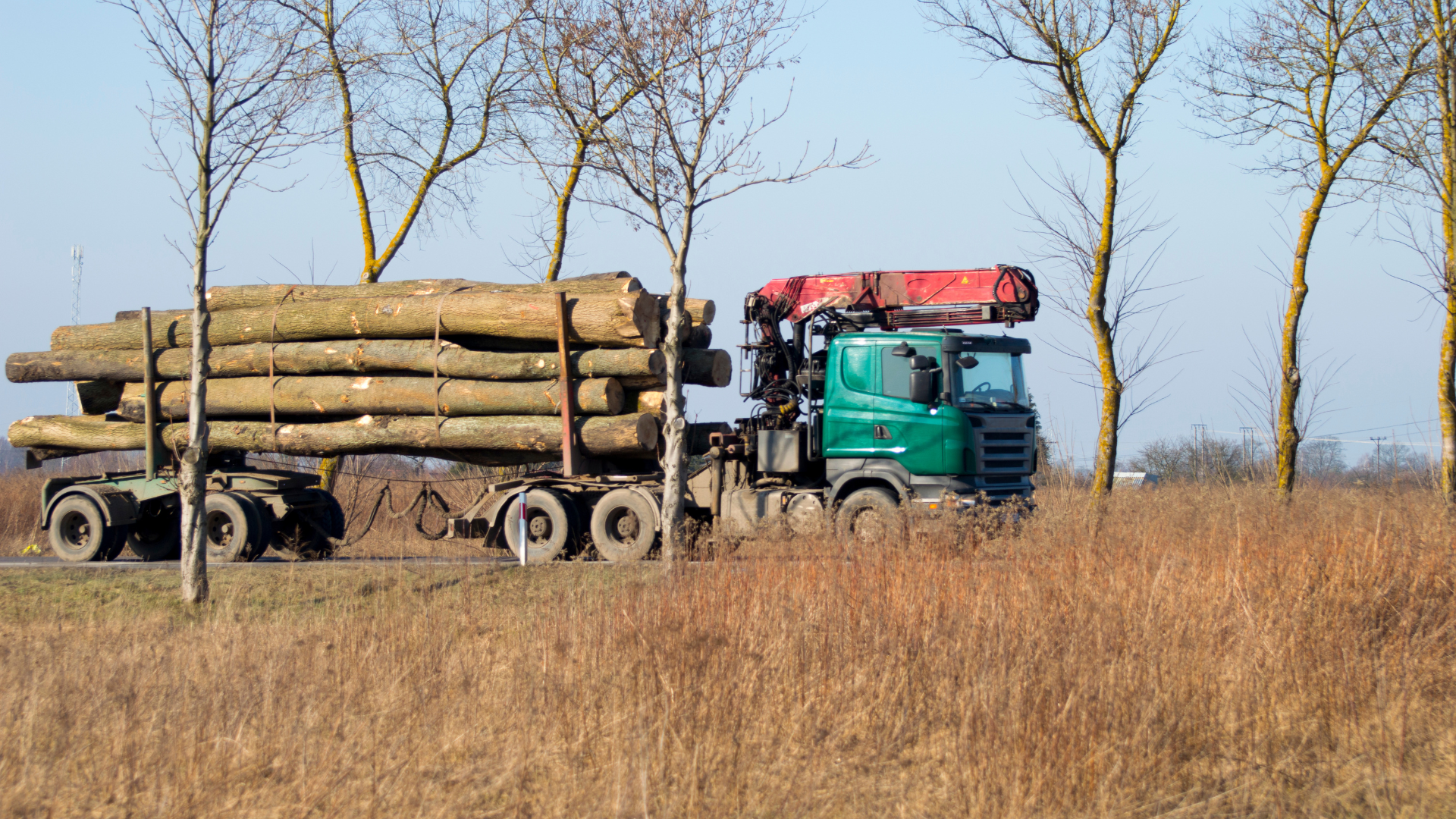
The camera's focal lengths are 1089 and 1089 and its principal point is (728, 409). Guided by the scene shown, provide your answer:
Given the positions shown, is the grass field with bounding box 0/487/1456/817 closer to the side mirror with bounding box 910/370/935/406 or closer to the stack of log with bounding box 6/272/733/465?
the side mirror with bounding box 910/370/935/406

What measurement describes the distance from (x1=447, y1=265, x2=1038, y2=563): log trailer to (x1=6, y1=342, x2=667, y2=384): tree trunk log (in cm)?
131

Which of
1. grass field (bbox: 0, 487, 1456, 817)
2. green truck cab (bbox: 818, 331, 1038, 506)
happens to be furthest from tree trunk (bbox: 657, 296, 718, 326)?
grass field (bbox: 0, 487, 1456, 817)

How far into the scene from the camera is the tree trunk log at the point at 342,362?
1219 centimetres

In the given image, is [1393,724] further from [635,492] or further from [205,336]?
[205,336]

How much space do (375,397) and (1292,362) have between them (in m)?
11.2

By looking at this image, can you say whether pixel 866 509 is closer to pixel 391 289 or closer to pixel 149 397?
pixel 391 289

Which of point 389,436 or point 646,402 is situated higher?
point 646,402

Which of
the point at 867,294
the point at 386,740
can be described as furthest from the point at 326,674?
the point at 867,294

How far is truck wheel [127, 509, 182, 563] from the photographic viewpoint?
1390 cm

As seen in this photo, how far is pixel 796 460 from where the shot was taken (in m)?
12.4

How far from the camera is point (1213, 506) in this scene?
10812 millimetres

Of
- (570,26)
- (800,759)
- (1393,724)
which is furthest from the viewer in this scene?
(570,26)

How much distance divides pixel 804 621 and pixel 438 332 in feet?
24.6

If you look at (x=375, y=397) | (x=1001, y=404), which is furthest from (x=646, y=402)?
(x=1001, y=404)
